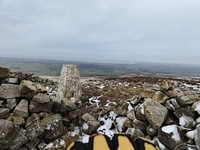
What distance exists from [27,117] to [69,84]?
329 centimetres

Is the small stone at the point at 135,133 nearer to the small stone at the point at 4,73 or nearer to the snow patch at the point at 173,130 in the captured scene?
the snow patch at the point at 173,130

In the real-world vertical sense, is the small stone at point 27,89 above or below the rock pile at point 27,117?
above

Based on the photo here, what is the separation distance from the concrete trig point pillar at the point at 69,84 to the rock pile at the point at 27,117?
230 centimetres

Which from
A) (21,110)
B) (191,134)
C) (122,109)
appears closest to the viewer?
(191,134)

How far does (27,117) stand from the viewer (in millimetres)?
5555

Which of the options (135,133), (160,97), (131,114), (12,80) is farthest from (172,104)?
(12,80)

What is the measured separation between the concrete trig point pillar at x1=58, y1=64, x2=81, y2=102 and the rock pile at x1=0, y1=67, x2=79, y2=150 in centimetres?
230

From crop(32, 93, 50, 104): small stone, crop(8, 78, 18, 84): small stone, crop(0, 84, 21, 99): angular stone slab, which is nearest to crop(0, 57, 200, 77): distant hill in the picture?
crop(8, 78, 18, 84): small stone

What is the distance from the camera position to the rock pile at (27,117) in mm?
5074

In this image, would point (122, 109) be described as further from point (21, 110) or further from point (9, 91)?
point (9, 91)

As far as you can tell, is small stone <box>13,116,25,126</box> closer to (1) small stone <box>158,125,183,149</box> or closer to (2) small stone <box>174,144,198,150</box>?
(1) small stone <box>158,125,183,149</box>

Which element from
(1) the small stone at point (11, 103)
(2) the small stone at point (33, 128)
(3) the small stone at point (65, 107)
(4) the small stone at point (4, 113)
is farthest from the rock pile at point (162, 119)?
(4) the small stone at point (4, 113)

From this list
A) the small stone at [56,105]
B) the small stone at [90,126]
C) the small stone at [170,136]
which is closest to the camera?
the small stone at [170,136]

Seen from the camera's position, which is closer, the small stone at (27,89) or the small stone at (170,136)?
the small stone at (170,136)
